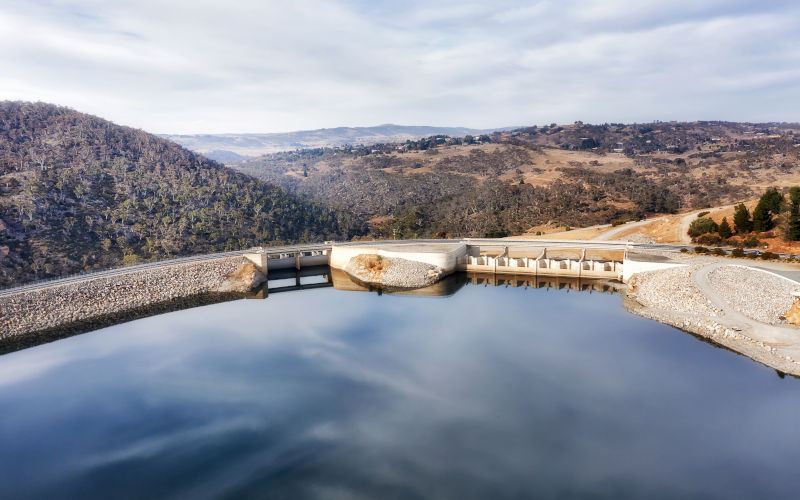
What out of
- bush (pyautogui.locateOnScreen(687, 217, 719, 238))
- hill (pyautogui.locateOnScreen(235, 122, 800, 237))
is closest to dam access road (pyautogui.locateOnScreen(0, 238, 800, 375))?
bush (pyautogui.locateOnScreen(687, 217, 719, 238))

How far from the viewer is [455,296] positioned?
58562mm

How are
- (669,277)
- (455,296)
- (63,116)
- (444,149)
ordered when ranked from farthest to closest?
1. (444,149)
2. (63,116)
3. (455,296)
4. (669,277)

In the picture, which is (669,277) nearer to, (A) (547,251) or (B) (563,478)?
(A) (547,251)

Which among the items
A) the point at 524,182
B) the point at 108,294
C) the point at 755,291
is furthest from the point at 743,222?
the point at 108,294

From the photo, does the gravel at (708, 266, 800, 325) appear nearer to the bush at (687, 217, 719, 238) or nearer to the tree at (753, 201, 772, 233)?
the tree at (753, 201, 772, 233)

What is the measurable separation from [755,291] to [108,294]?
68.4 metres

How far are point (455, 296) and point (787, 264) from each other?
38076 mm

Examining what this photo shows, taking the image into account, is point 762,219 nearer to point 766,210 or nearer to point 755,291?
point 766,210

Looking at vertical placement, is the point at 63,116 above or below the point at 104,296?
above

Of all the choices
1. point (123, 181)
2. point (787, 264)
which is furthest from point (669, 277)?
point (123, 181)

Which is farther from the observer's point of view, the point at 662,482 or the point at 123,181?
the point at 123,181

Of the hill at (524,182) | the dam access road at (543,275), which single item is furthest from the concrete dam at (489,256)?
the hill at (524,182)

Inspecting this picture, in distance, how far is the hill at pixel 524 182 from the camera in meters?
106

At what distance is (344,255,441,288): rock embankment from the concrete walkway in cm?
3172
